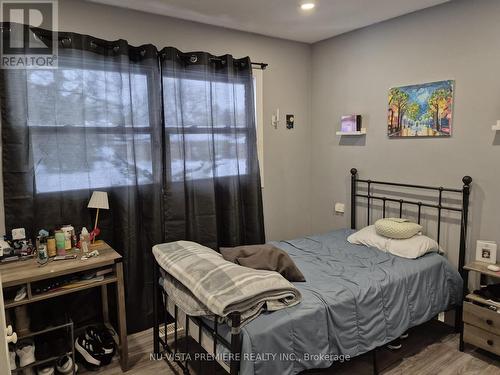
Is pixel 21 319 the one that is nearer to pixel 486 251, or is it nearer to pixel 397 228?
pixel 397 228

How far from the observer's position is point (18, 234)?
2387mm

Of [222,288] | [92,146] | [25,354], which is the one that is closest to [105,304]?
[25,354]

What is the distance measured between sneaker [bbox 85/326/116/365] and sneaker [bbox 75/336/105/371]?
0.09ft

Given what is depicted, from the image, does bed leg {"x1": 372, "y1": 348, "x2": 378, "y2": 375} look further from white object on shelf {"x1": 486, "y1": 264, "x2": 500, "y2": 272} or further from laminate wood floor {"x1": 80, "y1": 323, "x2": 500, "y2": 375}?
white object on shelf {"x1": 486, "y1": 264, "x2": 500, "y2": 272}

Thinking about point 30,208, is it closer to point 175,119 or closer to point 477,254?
point 175,119

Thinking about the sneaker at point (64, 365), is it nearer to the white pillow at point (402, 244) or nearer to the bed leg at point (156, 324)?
the bed leg at point (156, 324)

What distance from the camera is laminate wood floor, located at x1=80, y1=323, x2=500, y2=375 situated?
2.40 meters

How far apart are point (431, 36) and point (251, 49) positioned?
5.17 feet

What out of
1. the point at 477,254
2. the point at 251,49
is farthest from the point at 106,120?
the point at 477,254

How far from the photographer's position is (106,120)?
2.72 meters

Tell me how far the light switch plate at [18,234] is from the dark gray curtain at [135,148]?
0.25 ft

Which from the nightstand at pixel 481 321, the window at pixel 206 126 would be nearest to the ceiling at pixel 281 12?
the window at pixel 206 126

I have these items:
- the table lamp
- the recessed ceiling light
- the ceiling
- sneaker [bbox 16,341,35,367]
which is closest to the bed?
the table lamp

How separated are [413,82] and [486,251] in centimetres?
147
